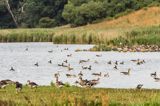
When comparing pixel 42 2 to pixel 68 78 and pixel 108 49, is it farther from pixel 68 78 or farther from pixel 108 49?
pixel 68 78

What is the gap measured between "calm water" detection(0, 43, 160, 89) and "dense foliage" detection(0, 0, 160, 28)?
29.6 m

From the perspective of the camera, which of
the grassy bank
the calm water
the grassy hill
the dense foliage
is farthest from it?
the dense foliage

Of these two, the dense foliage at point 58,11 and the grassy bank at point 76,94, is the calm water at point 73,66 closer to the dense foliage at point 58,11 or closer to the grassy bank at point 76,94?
the grassy bank at point 76,94

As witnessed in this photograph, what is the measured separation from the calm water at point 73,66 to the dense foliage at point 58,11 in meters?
29.6

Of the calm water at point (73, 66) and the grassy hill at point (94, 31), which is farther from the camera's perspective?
the grassy hill at point (94, 31)

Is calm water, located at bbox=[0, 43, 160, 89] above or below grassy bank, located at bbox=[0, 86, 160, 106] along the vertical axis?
below

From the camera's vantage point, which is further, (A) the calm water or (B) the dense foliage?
(B) the dense foliage

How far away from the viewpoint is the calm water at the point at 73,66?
119 ft

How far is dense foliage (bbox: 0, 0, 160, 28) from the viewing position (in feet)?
319

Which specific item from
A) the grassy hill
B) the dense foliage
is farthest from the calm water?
the dense foliage

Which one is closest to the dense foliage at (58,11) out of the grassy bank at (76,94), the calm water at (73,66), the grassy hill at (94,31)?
the grassy hill at (94,31)

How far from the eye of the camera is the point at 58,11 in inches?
4281

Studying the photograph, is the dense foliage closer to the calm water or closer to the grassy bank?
the calm water

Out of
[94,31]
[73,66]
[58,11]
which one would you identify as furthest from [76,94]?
[58,11]
